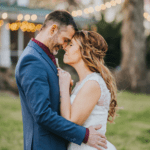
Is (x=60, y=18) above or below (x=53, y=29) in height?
above

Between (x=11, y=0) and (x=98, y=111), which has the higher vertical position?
(x=11, y=0)

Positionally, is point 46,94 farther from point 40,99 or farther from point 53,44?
point 53,44

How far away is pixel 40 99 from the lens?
5.41 ft

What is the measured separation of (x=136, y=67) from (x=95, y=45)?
29.7 ft

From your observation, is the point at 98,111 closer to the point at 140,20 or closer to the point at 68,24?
the point at 68,24

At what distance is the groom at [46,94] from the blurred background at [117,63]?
0.88m

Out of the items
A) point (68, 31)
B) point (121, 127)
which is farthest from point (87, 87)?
point (121, 127)

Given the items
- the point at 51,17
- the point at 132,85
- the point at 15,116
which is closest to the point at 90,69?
the point at 51,17

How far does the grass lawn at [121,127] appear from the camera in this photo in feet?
15.8

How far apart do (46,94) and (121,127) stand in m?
4.77

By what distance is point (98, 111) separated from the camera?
2061 millimetres

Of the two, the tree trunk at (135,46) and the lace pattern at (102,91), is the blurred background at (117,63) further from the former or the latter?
the lace pattern at (102,91)

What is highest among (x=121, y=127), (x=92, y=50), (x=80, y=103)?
(x=92, y=50)

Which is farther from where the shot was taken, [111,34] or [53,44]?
[111,34]
